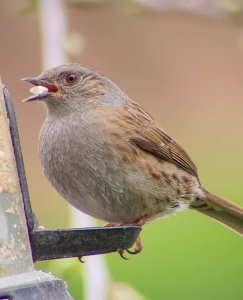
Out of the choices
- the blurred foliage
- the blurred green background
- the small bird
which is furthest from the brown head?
the blurred green background

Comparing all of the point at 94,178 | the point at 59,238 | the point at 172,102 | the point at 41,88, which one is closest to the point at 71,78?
the point at 41,88

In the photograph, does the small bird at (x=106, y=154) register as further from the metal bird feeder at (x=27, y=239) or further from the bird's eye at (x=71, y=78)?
the metal bird feeder at (x=27, y=239)

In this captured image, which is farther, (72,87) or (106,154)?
(72,87)

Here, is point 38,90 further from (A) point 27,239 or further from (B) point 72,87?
(A) point 27,239

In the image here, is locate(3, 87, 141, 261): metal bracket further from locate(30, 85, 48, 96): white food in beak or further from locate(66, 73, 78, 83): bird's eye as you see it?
locate(66, 73, 78, 83): bird's eye

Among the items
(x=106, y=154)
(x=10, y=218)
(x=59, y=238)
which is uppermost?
(x=106, y=154)
